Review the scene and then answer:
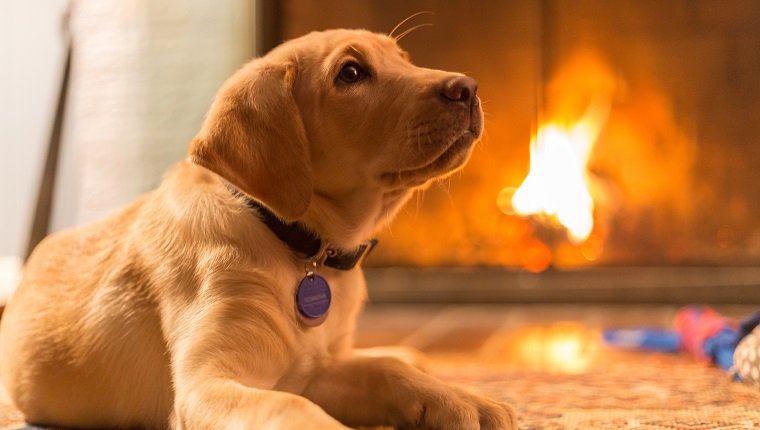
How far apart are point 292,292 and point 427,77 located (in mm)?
486

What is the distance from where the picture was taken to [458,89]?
4.96 feet

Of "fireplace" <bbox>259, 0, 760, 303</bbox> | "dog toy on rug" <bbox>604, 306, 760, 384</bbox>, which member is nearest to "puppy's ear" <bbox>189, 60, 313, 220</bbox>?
"dog toy on rug" <bbox>604, 306, 760, 384</bbox>

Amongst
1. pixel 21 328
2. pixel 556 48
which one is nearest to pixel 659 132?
pixel 556 48

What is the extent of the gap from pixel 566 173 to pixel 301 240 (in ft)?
7.81

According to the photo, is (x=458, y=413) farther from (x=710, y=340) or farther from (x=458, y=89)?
(x=710, y=340)

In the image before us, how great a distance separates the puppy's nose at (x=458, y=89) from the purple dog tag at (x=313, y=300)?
1.39ft

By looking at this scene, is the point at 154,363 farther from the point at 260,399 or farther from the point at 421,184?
the point at 421,184

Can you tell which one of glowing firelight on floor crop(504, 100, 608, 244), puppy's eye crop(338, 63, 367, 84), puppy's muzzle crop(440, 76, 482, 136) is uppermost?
glowing firelight on floor crop(504, 100, 608, 244)

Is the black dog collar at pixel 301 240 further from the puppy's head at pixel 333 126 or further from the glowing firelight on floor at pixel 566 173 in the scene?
the glowing firelight on floor at pixel 566 173

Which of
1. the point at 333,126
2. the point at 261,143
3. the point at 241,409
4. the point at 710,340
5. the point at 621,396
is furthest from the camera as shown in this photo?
the point at 710,340

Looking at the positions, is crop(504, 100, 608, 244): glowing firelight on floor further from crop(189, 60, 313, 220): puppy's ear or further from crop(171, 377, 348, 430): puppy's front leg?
crop(171, 377, 348, 430): puppy's front leg

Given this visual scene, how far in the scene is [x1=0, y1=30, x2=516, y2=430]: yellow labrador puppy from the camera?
4.67 ft

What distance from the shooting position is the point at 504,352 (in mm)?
2658

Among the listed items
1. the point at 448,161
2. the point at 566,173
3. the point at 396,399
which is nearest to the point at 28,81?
the point at 566,173
